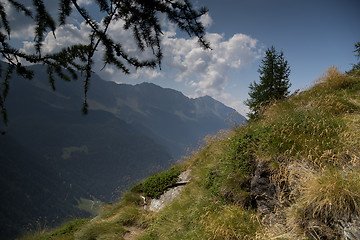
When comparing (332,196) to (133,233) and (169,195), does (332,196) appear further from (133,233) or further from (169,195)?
(169,195)

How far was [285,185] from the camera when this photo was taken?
3869mm

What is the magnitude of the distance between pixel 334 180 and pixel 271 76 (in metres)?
13.8

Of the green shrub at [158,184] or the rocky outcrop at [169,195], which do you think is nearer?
the rocky outcrop at [169,195]

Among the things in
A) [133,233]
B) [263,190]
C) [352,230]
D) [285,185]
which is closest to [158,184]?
[133,233]

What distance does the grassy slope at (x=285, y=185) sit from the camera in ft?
9.84

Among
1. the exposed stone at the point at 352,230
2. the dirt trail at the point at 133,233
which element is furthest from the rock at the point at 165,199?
the exposed stone at the point at 352,230

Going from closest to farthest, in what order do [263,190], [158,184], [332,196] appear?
[332,196]
[263,190]
[158,184]

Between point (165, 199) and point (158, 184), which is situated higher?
point (158, 184)

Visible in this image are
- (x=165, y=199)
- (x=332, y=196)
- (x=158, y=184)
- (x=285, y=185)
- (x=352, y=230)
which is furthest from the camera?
(x=158, y=184)

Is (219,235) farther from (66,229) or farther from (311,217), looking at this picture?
(66,229)

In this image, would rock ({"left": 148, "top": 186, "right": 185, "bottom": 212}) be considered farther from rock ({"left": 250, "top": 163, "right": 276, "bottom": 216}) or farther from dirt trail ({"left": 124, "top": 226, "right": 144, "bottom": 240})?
rock ({"left": 250, "top": 163, "right": 276, "bottom": 216})

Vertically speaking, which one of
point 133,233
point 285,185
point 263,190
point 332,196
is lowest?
point 133,233

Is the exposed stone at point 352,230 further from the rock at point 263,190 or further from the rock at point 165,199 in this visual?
the rock at point 165,199

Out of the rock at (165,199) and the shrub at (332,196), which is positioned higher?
the shrub at (332,196)
